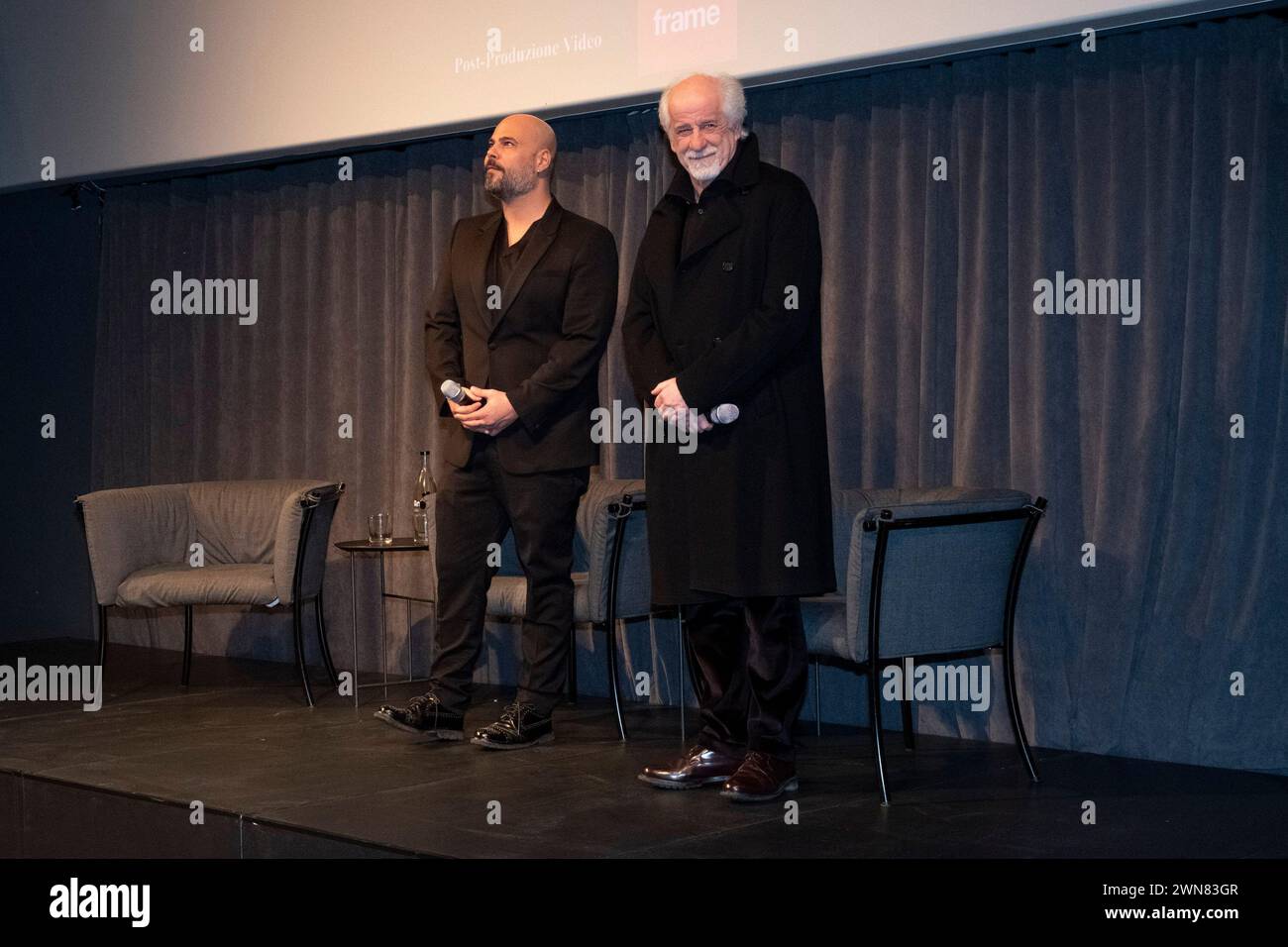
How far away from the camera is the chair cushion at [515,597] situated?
4422 millimetres

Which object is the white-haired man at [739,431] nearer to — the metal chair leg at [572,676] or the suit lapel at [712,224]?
the suit lapel at [712,224]

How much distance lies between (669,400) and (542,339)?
29.6 inches

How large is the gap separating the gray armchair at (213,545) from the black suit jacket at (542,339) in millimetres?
1126

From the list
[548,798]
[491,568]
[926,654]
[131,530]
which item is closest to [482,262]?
[491,568]

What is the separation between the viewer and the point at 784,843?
3.12 m

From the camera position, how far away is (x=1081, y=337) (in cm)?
425

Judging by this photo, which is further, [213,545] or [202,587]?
[213,545]

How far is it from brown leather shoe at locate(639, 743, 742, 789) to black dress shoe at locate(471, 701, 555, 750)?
0.59 metres

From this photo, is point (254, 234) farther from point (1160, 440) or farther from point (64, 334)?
point (1160, 440)

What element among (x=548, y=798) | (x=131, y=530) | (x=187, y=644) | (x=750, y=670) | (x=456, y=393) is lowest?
(x=548, y=798)

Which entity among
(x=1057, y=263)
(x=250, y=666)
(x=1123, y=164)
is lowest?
(x=250, y=666)

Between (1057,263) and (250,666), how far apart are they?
364cm

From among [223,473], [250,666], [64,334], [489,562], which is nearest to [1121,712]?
[489,562]

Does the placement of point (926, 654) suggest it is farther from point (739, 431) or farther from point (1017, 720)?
point (739, 431)
